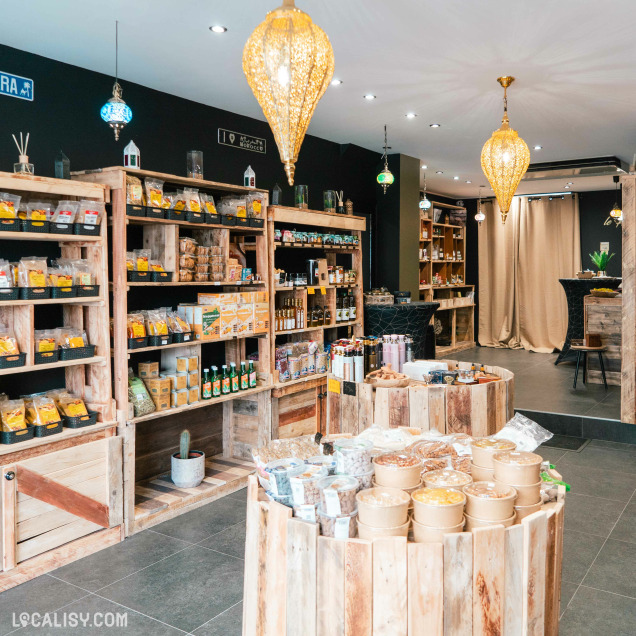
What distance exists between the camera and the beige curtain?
11625 mm

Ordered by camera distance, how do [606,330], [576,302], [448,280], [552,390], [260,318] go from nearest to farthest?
[260,318] < [552,390] < [606,330] < [576,302] < [448,280]

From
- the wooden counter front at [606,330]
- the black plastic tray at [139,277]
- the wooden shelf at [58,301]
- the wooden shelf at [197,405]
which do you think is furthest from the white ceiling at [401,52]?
the wooden counter front at [606,330]

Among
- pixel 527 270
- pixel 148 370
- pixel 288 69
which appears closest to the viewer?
pixel 288 69

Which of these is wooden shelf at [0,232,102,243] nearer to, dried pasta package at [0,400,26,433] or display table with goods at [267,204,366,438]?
dried pasta package at [0,400,26,433]

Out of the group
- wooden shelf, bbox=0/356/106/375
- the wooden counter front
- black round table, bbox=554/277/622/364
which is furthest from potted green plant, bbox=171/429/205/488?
black round table, bbox=554/277/622/364

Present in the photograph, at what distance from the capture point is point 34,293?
3.38 meters

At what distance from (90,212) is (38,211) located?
0.29 meters

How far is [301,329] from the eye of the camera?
5508 mm

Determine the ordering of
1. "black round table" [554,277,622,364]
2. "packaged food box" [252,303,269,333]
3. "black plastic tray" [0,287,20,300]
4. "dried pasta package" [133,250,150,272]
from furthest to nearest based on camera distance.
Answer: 1. "black round table" [554,277,622,364]
2. "packaged food box" [252,303,269,333]
3. "dried pasta package" [133,250,150,272]
4. "black plastic tray" [0,287,20,300]

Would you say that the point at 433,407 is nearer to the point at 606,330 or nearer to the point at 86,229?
the point at 86,229

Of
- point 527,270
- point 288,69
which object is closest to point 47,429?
point 288,69

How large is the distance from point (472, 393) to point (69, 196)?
2766mm

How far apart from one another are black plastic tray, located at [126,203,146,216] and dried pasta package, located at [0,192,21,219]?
25.9 inches

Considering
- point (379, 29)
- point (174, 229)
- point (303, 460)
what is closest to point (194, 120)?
point (174, 229)
